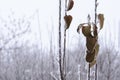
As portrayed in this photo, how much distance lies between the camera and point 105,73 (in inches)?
862

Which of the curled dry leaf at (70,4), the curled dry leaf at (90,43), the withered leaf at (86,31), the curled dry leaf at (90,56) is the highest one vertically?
the curled dry leaf at (70,4)

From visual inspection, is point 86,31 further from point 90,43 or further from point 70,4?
point 70,4

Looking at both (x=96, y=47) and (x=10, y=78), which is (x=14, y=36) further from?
(x=96, y=47)

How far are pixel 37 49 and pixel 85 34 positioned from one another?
28.9 meters

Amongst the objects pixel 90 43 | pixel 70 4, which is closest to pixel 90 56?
pixel 90 43

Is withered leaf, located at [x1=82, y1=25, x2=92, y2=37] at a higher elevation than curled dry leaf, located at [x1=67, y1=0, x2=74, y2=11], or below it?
below

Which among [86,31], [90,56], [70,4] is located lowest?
[90,56]

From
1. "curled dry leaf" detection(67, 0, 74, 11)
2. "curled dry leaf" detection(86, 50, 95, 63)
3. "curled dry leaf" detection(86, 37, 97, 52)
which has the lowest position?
"curled dry leaf" detection(86, 50, 95, 63)

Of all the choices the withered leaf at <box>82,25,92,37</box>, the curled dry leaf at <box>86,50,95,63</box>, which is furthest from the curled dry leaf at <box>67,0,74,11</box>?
the curled dry leaf at <box>86,50,95,63</box>

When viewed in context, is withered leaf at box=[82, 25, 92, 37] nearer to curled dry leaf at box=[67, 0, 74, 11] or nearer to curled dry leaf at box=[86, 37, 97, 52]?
curled dry leaf at box=[86, 37, 97, 52]

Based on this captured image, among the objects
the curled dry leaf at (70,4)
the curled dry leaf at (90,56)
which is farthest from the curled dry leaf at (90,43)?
the curled dry leaf at (70,4)

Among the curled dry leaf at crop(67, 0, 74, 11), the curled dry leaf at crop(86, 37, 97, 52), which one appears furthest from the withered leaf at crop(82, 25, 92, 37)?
the curled dry leaf at crop(67, 0, 74, 11)

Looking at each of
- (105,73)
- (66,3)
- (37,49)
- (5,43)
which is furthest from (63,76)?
(37,49)

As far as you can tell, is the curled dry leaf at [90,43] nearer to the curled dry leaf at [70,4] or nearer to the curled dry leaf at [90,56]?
the curled dry leaf at [90,56]
